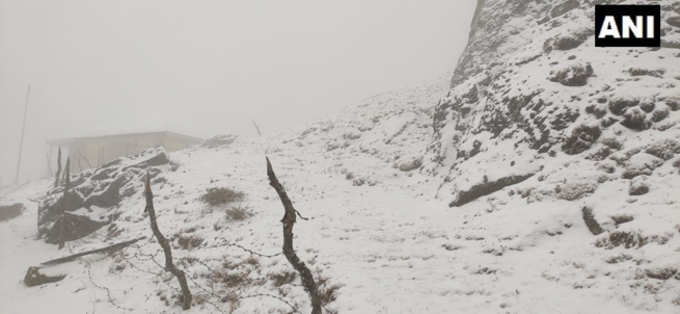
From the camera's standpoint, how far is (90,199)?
22.3 m

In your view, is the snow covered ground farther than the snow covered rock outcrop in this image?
No

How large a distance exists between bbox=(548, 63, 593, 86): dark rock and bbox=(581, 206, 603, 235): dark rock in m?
6.84

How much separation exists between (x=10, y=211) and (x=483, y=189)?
101 feet

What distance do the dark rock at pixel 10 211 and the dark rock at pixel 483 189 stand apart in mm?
28981

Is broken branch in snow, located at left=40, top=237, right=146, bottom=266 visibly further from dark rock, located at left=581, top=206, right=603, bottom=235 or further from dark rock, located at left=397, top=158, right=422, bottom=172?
dark rock, located at left=581, top=206, right=603, bottom=235

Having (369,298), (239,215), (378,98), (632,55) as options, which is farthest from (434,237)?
(378,98)

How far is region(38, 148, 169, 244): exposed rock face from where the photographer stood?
1959 cm

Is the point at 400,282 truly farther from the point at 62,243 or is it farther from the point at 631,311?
the point at 62,243

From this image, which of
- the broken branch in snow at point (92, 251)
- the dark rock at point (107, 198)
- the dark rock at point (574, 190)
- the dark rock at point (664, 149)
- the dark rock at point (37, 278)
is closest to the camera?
the dark rock at point (664, 149)

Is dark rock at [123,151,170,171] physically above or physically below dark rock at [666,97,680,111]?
below

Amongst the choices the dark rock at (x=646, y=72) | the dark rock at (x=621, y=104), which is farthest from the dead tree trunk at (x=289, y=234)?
the dark rock at (x=646, y=72)

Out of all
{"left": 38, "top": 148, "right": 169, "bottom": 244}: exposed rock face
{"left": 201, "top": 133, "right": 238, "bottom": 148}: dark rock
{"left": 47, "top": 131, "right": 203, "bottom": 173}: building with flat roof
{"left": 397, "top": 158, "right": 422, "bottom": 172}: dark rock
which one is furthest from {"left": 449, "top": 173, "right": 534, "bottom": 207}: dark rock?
{"left": 47, "top": 131, "right": 203, "bottom": 173}: building with flat roof

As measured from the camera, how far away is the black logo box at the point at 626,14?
534 inches

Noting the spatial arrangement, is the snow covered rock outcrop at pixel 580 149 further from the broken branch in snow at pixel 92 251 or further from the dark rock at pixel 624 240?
the broken branch in snow at pixel 92 251
